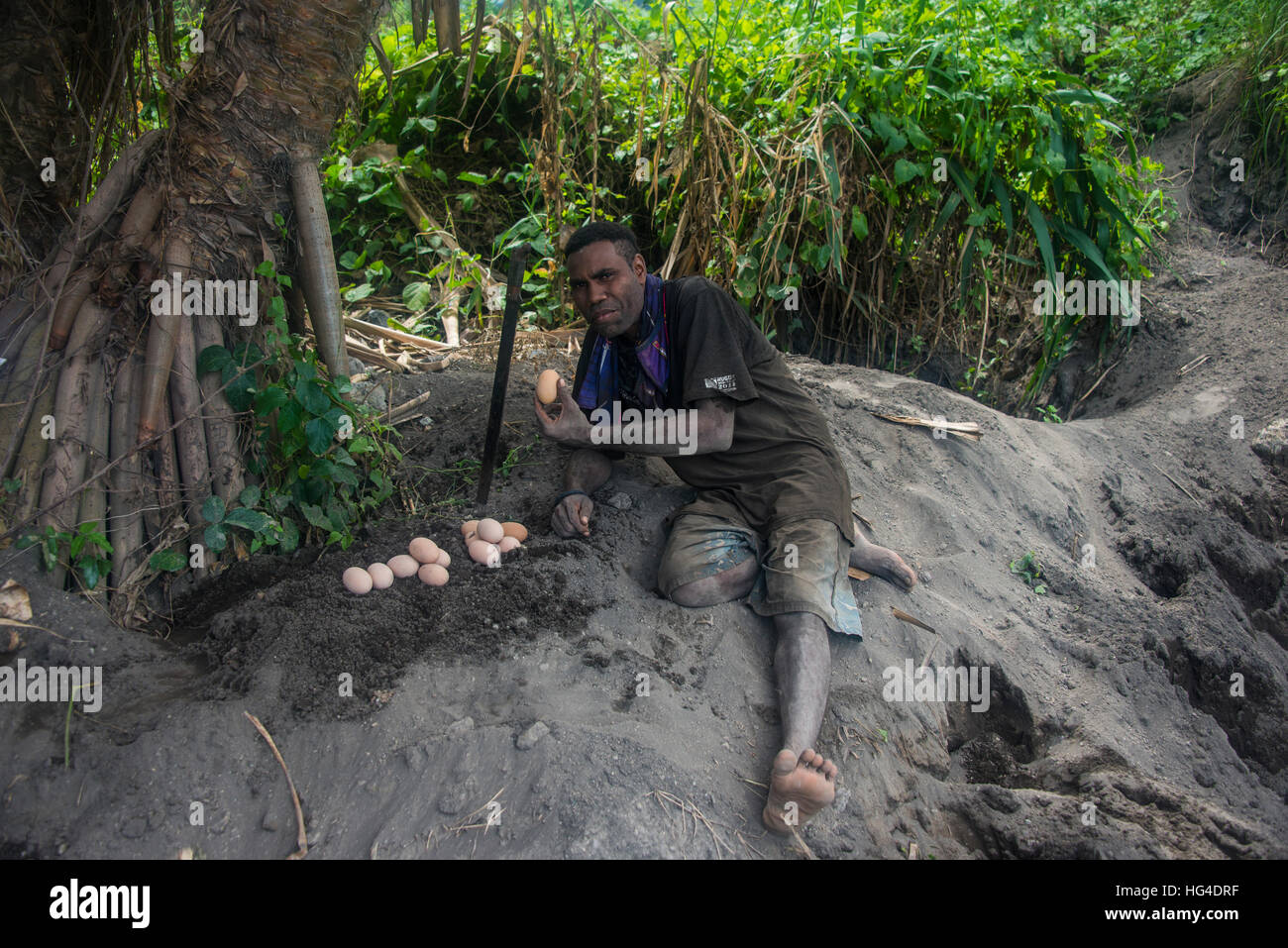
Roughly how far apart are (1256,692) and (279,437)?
397 centimetres

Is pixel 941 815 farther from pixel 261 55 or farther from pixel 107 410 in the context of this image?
pixel 261 55

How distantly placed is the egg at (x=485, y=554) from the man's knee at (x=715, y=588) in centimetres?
65

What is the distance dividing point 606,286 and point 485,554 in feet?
3.50

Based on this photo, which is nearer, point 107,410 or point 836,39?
point 107,410

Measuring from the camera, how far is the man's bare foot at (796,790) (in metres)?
2.24

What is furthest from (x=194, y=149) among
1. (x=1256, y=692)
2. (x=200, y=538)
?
(x=1256, y=692)

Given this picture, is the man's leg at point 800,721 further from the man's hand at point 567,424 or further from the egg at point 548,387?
the egg at point 548,387

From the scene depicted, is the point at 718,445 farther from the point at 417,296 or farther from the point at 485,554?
the point at 417,296

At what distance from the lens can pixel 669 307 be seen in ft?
10.5

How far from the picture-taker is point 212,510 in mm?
2979

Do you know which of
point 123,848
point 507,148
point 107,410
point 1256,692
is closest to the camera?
point 123,848

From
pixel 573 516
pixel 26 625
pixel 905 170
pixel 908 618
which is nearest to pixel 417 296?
pixel 573 516

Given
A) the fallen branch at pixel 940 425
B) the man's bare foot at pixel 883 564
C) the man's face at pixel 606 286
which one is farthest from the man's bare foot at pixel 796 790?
the fallen branch at pixel 940 425

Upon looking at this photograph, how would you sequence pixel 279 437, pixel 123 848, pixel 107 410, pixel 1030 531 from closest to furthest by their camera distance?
pixel 123 848 → pixel 107 410 → pixel 279 437 → pixel 1030 531
